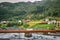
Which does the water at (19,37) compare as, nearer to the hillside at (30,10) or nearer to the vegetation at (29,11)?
the vegetation at (29,11)

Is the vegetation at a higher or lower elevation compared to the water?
higher

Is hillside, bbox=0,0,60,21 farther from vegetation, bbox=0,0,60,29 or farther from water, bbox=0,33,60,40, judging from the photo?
water, bbox=0,33,60,40

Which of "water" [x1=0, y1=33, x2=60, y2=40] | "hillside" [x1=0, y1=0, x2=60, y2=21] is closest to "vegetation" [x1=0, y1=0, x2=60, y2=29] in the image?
"hillside" [x1=0, y1=0, x2=60, y2=21]

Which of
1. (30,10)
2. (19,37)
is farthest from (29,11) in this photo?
(19,37)

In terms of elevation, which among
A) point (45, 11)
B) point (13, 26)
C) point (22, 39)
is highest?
point (45, 11)

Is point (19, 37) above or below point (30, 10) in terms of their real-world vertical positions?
below

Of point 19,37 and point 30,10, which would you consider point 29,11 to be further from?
point 19,37

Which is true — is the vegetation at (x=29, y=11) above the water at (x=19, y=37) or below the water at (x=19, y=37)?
above

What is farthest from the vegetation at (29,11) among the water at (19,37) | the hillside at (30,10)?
the water at (19,37)

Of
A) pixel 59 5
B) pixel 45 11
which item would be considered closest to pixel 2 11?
pixel 45 11

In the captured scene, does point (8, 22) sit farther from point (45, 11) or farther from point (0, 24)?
point (45, 11)

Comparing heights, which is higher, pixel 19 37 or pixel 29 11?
pixel 29 11
